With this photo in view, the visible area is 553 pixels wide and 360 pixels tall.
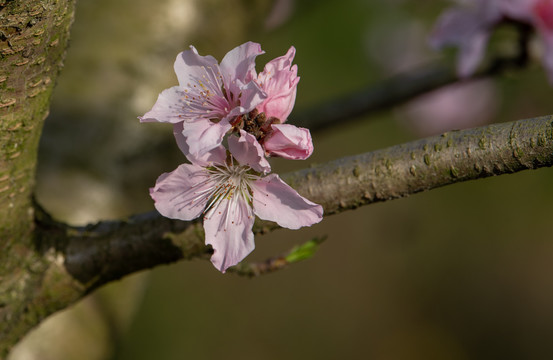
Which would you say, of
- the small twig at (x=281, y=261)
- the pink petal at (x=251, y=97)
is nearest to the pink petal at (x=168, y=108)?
the pink petal at (x=251, y=97)

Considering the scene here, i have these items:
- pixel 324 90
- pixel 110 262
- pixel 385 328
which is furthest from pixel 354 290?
pixel 110 262

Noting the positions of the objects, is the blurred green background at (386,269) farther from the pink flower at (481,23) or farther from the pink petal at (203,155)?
the pink petal at (203,155)

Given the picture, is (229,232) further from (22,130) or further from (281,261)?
(22,130)

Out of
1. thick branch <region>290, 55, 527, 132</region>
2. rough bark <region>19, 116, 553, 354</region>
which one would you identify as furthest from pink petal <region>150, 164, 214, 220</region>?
thick branch <region>290, 55, 527, 132</region>

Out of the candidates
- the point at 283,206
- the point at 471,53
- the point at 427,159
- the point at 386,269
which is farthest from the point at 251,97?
the point at 386,269

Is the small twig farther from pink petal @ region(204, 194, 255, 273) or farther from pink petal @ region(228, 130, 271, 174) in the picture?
pink petal @ region(228, 130, 271, 174)

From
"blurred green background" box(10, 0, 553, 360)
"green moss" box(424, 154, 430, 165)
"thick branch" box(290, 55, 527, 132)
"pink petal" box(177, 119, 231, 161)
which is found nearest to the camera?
"pink petal" box(177, 119, 231, 161)
